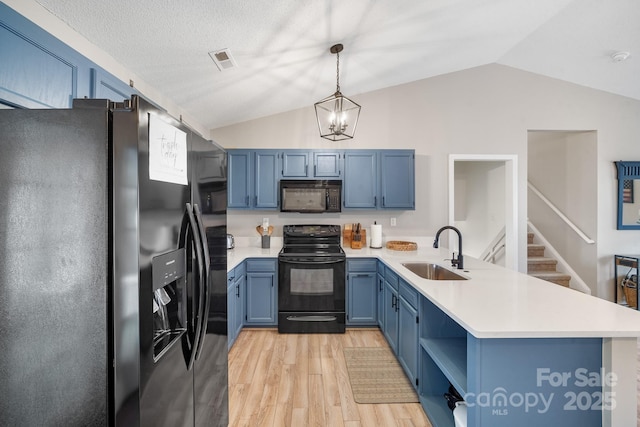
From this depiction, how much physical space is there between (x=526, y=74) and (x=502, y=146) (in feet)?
3.27

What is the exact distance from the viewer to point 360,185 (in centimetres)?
356

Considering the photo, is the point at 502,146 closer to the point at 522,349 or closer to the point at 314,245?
the point at 314,245

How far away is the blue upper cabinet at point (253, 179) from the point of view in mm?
3496

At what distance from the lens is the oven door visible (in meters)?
3.12

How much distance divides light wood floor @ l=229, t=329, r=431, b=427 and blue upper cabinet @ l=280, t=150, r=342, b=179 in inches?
73.0

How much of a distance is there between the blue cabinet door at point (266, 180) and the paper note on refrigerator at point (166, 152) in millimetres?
2434

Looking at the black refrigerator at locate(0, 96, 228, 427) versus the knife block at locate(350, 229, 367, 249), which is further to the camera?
the knife block at locate(350, 229, 367, 249)

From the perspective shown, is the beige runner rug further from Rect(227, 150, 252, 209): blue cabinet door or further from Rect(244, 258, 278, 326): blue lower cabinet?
Rect(227, 150, 252, 209): blue cabinet door

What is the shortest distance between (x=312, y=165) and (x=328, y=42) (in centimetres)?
142

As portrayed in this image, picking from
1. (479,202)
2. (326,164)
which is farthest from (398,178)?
(479,202)

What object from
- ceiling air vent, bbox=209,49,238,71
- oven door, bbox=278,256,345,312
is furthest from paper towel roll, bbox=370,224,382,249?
ceiling air vent, bbox=209,49,238,71

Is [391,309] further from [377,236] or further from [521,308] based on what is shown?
[521,308]

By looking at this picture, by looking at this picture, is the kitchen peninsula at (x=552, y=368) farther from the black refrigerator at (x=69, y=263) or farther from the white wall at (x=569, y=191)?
the white wall at (x=569, y=191)

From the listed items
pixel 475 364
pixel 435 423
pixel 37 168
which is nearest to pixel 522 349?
pixel 475 364
